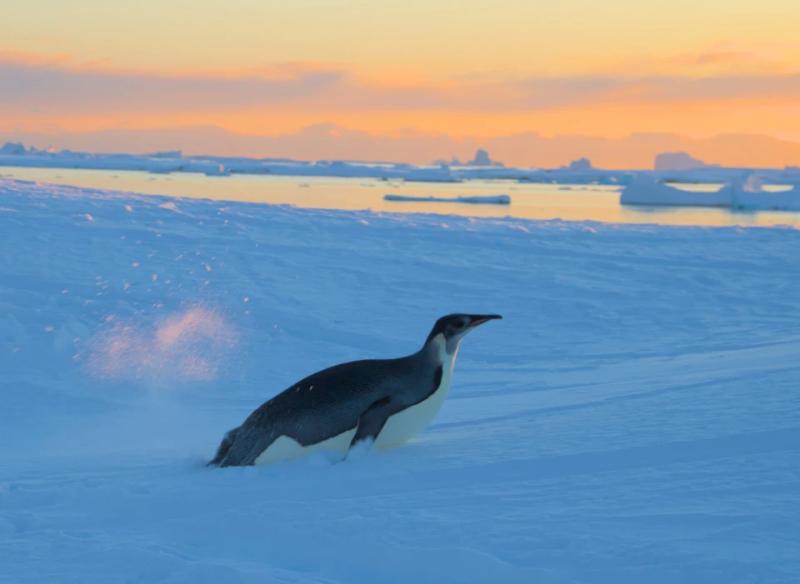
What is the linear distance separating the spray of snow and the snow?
0.02 metres

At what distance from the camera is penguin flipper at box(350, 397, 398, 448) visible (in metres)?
3.76

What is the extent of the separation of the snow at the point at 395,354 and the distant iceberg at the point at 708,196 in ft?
63.7

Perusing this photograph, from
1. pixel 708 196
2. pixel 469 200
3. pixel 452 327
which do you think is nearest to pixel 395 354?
pixel 452 327

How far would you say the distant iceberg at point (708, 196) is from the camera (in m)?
32.5

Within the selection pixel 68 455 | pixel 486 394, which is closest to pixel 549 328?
pixel 486 394

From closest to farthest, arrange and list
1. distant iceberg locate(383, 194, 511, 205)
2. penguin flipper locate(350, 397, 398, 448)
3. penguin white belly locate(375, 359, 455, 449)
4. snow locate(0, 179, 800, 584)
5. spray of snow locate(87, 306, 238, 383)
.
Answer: snow locate(0, 179, 800, 584), penguin flipper locate(350, 397, 398, 448), penguin white belly locate(375, 359, 455, 449), spray of snow locate(87, 306, 238, 383), distant iceberg locate(383, 194, 511, 205)

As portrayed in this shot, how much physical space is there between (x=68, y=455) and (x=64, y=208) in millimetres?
6692

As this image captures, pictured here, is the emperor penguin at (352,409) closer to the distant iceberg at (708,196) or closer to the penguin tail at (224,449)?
the penguin tail at (224,449)

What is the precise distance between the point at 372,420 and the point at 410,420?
0.63ft

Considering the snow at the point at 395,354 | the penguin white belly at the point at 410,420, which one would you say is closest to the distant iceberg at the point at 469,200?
the snow at the point at 395,354

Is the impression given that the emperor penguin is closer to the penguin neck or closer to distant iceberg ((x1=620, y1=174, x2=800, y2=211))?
the penguin neck

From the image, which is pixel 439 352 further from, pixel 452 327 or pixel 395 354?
pixel 395 354

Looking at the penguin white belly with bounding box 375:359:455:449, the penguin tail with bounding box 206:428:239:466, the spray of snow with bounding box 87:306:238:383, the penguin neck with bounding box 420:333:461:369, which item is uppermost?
the penguin neck with bounding box 420:333:461:369

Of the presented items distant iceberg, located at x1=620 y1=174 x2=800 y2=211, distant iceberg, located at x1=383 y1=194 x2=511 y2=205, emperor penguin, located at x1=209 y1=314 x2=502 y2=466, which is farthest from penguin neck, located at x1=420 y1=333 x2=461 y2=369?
distant iceberg, located at x1=620 y1=174 x2=800 y2=211
